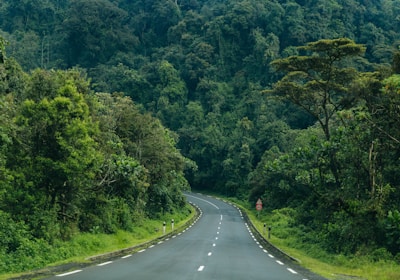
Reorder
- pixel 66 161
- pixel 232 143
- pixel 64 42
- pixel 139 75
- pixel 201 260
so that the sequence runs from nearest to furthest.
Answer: pixel 201 260
pixel 66 161
pixel 232 143
pixel 139 75
pixel 64 42

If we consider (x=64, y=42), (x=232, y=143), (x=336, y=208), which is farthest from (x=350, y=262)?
(x=64, y=42)

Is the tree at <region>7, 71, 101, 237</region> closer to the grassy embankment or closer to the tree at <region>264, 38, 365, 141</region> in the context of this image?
the grassy embankment

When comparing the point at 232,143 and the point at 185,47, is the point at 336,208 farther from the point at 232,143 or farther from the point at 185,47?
the point at 185,47

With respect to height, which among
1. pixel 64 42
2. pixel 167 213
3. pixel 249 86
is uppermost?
pixel 64 42

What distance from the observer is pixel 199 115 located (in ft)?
297

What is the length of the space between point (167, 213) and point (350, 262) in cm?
2904

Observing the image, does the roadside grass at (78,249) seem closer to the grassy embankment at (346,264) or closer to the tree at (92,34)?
the grassy embankment at (346,264)

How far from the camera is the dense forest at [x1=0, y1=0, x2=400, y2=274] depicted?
19484mm

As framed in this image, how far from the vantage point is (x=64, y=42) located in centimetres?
10000

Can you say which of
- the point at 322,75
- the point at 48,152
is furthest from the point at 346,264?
the point at 48,152

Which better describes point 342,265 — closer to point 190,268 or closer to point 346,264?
point 346,264

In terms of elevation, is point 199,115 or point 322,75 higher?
point 199,115

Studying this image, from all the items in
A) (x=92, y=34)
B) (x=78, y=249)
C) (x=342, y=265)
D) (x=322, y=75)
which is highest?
(x=92, y=34)

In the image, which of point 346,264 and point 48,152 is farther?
point 48,152
